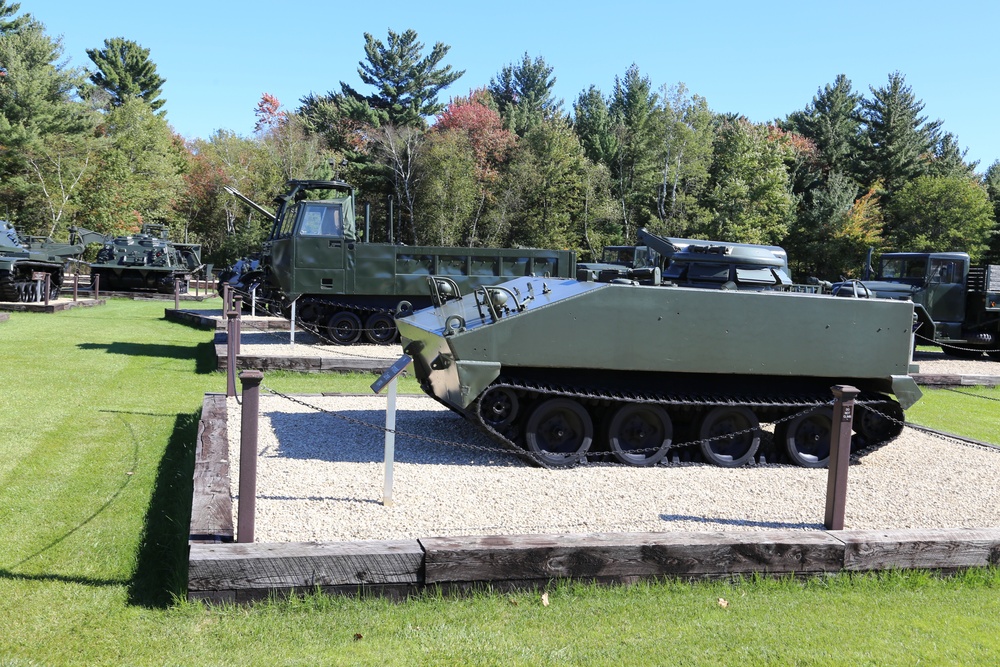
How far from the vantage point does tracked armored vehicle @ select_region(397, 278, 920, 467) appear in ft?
25.2

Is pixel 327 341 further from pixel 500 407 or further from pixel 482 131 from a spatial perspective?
pixel 482 131

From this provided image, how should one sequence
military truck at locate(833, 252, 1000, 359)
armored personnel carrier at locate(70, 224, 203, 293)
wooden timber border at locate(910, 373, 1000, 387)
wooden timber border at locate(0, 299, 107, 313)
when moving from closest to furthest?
wooden timber border at locate(910, 373, 1000, 387) → military truck at locate(833, 252, 1000, 359) → wooden timber border at locate(0, 299, 107, 313) → armored personnel carrier at locate(70, 224, 203, 293)

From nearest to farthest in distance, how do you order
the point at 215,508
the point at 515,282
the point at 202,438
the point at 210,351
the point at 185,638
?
the point at 185,638
the point at 215,508
the point at 202,438
the point at 515,282
the point at 210,351

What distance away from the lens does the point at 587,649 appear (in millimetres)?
4465

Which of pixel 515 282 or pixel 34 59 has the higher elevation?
pixel 34 59

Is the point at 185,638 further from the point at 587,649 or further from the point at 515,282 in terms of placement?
the point at 515,282

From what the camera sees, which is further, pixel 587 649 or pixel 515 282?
pixel 515 282

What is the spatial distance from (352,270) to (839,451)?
11991mm

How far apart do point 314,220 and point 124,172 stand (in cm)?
3110

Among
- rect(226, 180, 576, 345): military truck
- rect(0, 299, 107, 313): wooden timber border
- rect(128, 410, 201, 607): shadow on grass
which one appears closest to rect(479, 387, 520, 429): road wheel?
rect(128, 410, 201, 607): shadow on grass

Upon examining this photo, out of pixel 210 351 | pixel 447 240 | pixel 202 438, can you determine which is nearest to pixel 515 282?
pixel 202 438

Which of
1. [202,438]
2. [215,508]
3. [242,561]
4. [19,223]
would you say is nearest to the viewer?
[242,561]

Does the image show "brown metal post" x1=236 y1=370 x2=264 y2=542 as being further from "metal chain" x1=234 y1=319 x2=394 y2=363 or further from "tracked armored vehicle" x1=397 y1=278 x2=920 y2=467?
"metal chain" x1=234 y1=319 x2=394 y2=363

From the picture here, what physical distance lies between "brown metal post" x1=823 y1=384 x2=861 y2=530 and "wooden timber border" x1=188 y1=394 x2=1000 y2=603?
0.78ft
